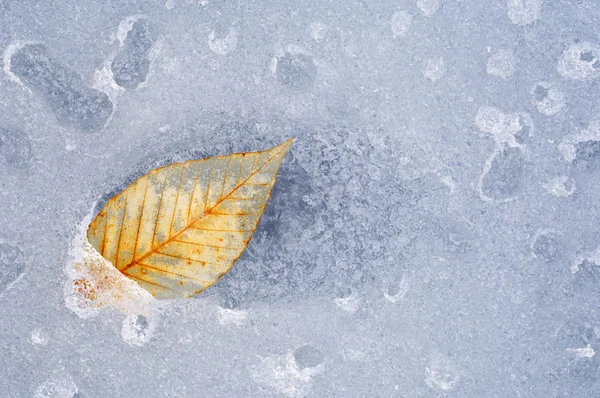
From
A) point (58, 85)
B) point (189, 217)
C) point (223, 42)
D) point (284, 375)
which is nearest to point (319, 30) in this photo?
point (223, 42)

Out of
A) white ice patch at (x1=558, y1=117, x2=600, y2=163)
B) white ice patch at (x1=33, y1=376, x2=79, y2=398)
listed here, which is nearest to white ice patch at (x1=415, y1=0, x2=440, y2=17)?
white ice patch at (x1=558, y1=117, x2=600, y2=163)

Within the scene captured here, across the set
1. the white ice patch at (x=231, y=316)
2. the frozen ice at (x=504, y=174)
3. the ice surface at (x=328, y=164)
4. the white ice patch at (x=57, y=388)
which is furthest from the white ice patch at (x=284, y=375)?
the frozen ice at (x=504, y=174)

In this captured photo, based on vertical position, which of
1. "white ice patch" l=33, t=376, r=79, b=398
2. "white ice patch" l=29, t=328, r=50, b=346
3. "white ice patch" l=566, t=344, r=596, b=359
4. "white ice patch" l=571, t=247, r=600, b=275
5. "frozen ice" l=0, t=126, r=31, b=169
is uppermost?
"white ice patch" l=571, t=247, r=600, b=275

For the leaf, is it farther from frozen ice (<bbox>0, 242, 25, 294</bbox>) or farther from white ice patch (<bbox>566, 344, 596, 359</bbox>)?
white ice patch (<bbox>566, 344, 596, 359</bbox>)

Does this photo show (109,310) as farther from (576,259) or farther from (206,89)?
(576,259)

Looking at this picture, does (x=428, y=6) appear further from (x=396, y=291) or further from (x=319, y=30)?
(x=396, y=291)

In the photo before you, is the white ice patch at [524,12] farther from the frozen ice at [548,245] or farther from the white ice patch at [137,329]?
the white ice patch at [137,329]

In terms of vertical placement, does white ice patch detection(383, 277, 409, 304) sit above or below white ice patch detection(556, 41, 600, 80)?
below
